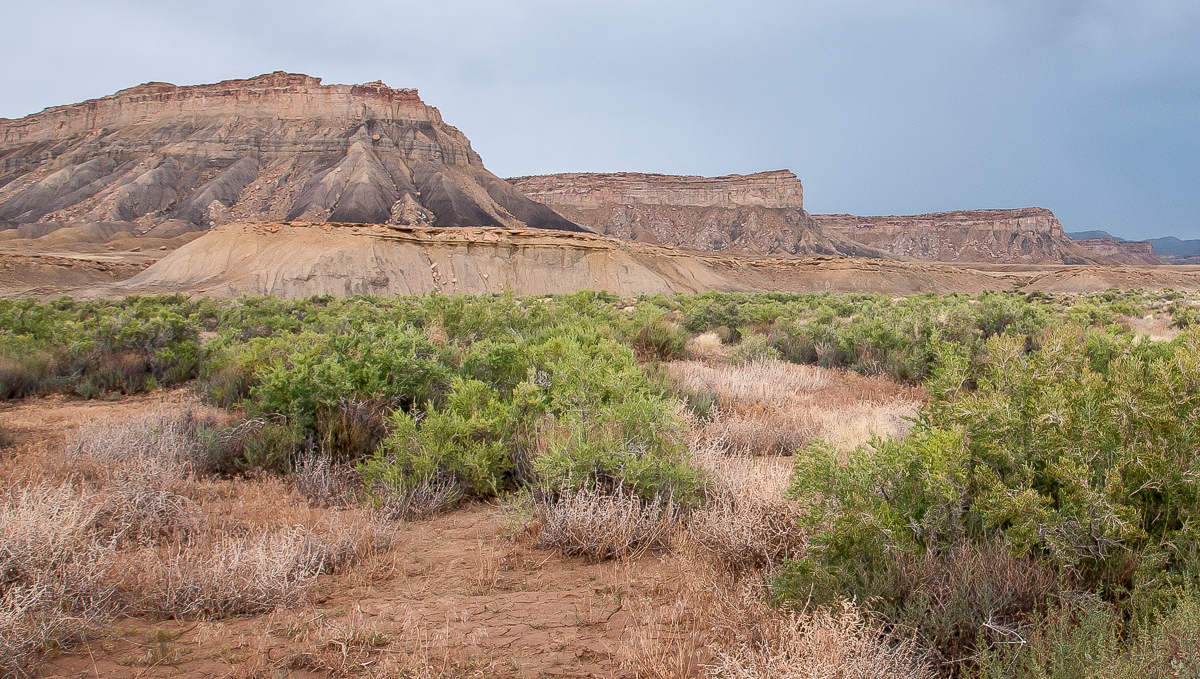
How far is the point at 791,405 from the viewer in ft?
21.5

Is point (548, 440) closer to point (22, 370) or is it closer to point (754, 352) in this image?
point (754, 352)

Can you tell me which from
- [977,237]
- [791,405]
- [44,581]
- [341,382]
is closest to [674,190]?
[977,237]

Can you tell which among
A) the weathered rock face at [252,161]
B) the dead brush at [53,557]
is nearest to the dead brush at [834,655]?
the dead brush at [53,557]

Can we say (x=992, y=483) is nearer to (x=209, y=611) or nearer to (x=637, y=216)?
(x=209, y=611)

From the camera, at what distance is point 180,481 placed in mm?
4211

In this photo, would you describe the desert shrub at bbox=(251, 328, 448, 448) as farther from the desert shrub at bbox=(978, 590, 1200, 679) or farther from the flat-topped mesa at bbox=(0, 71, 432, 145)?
the flat-topped mesa at bbox=(0, 71, 432, 145)

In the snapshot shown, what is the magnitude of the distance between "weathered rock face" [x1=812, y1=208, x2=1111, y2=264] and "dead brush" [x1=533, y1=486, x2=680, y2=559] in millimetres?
135146

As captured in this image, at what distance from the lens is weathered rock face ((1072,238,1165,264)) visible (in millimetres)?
158250

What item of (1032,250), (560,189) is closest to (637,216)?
(560,189)

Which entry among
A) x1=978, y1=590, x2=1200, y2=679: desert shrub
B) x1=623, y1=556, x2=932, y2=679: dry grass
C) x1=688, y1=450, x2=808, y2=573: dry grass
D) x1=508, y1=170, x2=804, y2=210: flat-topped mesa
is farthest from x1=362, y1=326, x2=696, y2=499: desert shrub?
x1=508, y1=170, x2=804, y2=210: flat-topped mesa

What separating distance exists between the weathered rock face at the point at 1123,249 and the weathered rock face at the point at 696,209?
8641 centimetres

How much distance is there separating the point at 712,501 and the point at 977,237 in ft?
484

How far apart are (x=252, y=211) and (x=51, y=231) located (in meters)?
20.7

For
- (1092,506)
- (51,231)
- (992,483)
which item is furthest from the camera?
(51,231)
